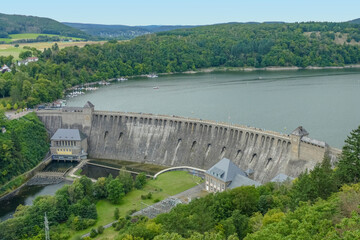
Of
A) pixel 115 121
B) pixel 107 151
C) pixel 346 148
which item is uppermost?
pixel 346 148

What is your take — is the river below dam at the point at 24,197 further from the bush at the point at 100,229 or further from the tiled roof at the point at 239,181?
the tiled roof at the point at 239,181

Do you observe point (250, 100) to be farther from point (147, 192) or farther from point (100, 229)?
point (100, 229)

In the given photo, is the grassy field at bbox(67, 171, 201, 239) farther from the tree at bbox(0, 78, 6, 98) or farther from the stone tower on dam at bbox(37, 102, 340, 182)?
the tree at bbox(0, 78, 6, 98)

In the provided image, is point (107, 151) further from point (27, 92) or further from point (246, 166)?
point (27, 92)

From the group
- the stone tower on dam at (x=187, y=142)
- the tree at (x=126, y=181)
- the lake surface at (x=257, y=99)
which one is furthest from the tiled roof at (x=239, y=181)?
Answer: the lake surface at (x=257, y=99)

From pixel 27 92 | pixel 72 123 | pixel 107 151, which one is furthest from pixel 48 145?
pixel 27 92

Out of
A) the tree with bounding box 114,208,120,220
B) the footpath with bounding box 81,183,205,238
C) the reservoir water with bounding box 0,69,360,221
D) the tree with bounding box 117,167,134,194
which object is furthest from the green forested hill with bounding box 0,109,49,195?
the footpath with bounding box 81,183,205,238
